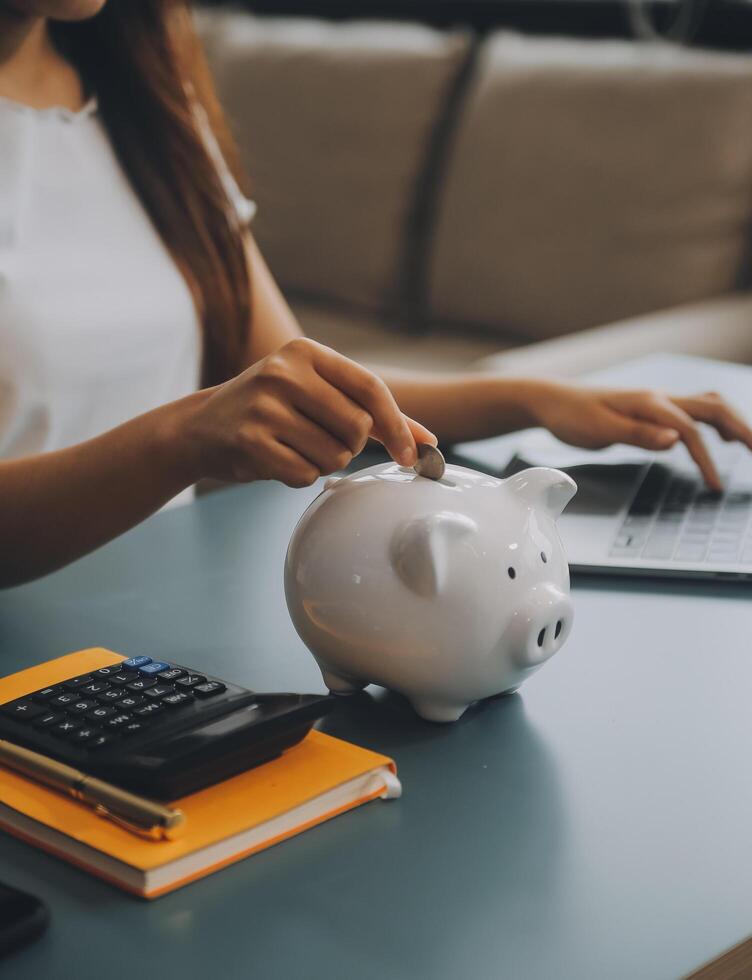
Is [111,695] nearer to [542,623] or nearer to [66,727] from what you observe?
[66,727]

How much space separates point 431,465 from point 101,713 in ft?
0.70

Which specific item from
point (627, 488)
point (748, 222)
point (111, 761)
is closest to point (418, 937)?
point (111, 761)

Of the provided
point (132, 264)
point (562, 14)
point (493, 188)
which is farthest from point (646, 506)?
point (562, 14)

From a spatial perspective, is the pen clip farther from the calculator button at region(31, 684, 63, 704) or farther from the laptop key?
the laptop key

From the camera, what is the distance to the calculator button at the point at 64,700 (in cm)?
61

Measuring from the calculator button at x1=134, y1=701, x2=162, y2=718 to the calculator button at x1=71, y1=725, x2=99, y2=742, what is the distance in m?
0.02

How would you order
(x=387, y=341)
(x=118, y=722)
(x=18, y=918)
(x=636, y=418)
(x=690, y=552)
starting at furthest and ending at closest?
(x=387, y=341), (x=636, y=418), (x=690, y=552), (x=118, y=722), (x=18, y=918)

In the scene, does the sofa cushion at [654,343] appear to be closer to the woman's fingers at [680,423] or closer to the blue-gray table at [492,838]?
the woman's fingers at [680,423]

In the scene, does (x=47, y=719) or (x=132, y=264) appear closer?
(x=47, y=719)

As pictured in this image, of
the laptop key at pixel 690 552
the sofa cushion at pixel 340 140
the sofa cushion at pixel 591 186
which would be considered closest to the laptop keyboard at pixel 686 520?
the laptop key at pixel 690 552

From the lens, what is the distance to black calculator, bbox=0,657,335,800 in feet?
1.78

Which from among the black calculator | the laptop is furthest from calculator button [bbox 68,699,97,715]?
the laptop

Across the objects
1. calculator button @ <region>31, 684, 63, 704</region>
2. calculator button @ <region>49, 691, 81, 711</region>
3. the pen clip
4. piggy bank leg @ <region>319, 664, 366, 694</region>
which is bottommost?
piggy bank leg @ <region>319, 664, 366, 694</region>

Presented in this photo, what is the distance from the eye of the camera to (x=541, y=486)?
69cm
